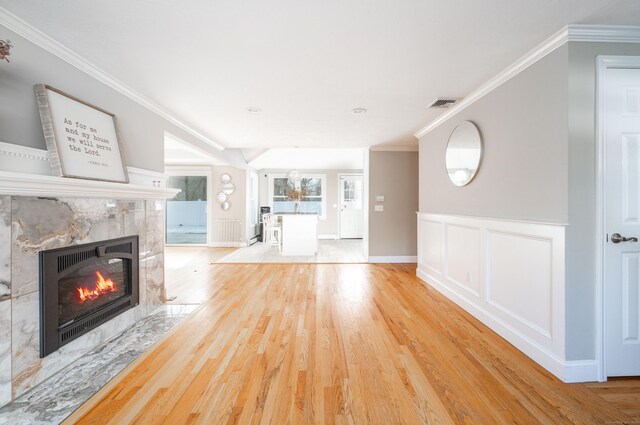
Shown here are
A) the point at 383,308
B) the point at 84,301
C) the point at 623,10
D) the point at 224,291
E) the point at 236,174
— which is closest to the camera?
the point at 623,10

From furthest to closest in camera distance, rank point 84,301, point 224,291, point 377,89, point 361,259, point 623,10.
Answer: point 361,259, point 224,291, point 377,89, point 84,301, point 623,10

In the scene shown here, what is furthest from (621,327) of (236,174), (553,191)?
(236,174)

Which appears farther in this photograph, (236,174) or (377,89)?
(236,174)

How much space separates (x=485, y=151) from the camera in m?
2.66

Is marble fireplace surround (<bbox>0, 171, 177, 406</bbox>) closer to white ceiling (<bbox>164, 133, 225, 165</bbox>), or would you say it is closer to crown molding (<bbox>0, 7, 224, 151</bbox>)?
crown molding (<bbox>0, 7, 224, 151</bbox>)

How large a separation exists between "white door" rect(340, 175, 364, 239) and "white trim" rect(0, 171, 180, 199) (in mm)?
6986

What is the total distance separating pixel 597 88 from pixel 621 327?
1616 millimetres

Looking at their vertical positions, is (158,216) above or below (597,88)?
below

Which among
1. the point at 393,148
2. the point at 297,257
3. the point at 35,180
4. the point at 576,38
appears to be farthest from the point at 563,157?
the point at 297,257

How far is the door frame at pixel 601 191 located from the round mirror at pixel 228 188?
7.20 meters

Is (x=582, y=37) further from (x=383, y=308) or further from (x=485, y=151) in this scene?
(x=383, y=308)

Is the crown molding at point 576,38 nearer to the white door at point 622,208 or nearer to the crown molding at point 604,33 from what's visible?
the crown molding at point 604,33

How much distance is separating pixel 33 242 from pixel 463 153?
3.81m

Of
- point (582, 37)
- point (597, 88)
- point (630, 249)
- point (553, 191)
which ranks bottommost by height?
point (630, 249)
